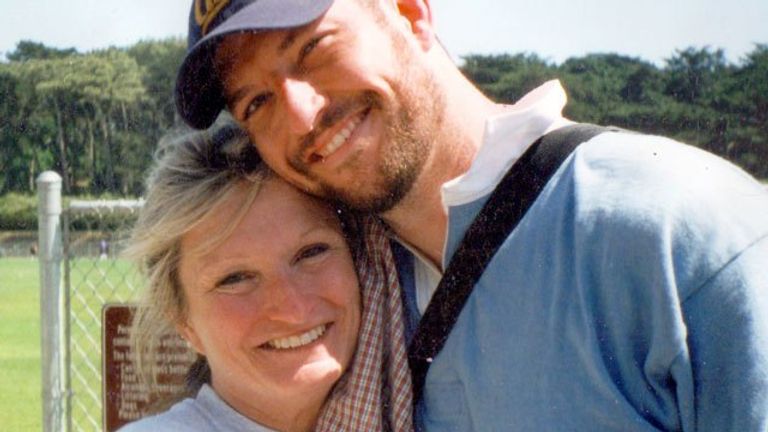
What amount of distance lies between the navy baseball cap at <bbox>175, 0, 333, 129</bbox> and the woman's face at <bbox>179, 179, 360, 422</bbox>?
23cm

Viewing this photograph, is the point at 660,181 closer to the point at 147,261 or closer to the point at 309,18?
the point at 309,18

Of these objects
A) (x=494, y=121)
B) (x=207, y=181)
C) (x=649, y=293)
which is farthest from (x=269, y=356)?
(x=649, y=293)

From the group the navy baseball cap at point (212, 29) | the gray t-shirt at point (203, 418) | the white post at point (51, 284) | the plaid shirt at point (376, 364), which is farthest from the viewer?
the white post at point (51, 284)

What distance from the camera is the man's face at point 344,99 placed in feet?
7.80

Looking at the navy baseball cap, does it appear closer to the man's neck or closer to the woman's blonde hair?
the woman's blonde hair

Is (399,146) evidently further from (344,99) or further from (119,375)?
(119,375)

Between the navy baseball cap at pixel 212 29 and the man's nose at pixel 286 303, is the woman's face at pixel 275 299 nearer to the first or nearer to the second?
the man's nose at pixel 286 303

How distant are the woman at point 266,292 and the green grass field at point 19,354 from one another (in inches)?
197

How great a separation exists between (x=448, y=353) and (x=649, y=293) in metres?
0.50

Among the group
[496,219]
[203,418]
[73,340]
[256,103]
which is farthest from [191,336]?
[73,340]

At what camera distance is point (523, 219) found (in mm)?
2129

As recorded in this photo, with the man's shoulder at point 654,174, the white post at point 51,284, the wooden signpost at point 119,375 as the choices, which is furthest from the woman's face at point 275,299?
the white post at point 51,284

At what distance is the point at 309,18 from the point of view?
2.33 metres

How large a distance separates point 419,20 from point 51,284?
253 cm
